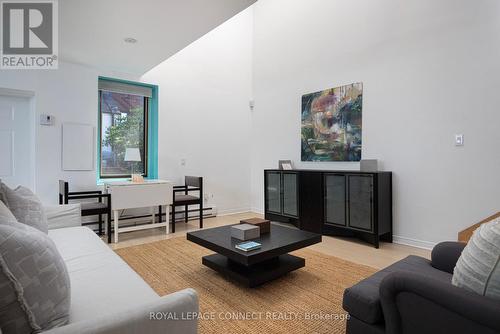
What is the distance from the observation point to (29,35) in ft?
9.43

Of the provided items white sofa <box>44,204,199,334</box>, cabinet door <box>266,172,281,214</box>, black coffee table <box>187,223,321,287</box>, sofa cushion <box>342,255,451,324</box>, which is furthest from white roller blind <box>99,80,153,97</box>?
sofa cushion <box>342,255,451,324</box>

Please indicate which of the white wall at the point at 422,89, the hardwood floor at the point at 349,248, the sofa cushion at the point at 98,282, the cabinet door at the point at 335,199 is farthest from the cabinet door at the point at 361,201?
the sofa cushion at the point at 98,282

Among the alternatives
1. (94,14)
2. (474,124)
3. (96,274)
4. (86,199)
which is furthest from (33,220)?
(474,124)

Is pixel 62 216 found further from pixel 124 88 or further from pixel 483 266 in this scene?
pixel 483 266

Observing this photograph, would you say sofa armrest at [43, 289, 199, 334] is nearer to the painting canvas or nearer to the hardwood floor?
the hardwood floor

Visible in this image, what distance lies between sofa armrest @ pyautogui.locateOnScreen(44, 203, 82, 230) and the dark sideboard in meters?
2.89

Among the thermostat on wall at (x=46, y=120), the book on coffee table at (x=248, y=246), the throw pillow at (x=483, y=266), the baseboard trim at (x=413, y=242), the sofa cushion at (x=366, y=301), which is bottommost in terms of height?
the baseboard trim at (x=413, y=242)

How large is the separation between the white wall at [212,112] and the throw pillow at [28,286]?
3728mm

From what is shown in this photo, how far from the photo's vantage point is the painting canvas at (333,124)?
398cm

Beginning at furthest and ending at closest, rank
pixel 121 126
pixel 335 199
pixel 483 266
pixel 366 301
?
pixel 121 126
pixel 335 199
pixel 366 301
pixel 483 266

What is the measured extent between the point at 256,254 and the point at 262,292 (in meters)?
0.38

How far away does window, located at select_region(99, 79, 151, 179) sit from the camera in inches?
167

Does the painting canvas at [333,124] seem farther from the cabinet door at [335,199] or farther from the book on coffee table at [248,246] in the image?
the book on coffee table at [248,246]

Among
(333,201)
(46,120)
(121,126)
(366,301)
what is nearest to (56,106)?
(46,120)
